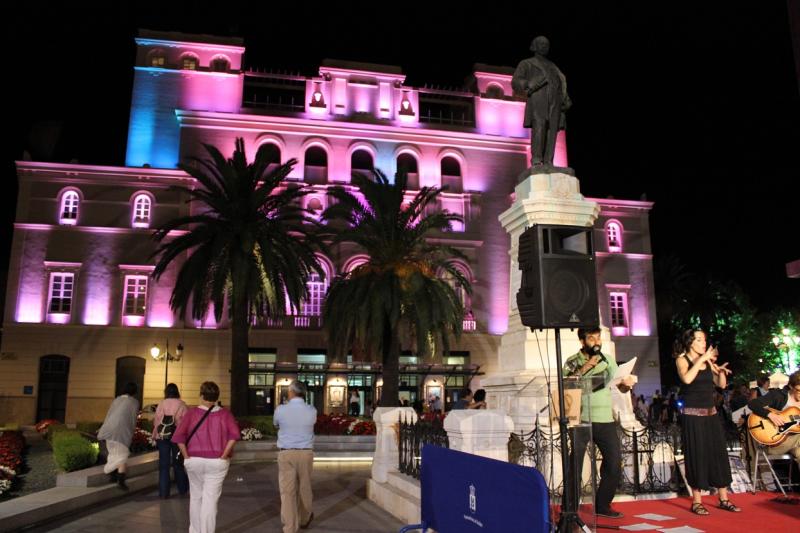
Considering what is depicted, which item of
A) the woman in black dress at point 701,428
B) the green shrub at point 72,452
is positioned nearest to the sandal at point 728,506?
the woman in black dress at point 701,428

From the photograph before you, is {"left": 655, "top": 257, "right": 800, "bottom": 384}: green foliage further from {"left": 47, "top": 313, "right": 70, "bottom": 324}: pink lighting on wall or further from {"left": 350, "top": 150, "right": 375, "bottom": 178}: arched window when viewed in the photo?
{"left": 47, "top": 313, "right": 70, "bottom": 324}: pink lighting on wall

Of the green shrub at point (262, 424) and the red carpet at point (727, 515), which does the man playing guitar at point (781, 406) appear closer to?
the red carpet at point (727, 515)

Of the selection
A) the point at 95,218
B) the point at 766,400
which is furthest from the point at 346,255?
the point at 766,400

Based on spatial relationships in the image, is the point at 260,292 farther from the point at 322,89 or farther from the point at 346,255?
the point at 322,89

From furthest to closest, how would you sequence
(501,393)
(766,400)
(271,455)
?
1. (271,455)
2. (501,393)
3. (766,400)

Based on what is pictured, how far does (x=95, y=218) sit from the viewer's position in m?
35.0

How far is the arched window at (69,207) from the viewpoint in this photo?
3473 cm

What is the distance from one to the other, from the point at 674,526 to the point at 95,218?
112ft

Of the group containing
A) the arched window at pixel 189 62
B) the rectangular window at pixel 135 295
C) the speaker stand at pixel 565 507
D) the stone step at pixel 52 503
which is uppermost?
the arched window at pixel 189 62

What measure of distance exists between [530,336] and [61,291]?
101ft

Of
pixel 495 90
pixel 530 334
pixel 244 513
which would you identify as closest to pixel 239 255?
pixel 244 513

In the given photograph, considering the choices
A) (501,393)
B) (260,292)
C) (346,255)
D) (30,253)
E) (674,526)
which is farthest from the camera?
(346,255)

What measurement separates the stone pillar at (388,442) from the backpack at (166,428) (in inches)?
143

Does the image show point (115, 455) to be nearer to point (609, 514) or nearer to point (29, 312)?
point (609, 514)
